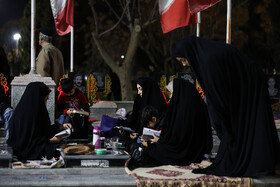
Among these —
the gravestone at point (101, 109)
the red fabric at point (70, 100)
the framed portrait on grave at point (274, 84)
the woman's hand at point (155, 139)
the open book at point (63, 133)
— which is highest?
the framed portrait on grave at point (274, 84)

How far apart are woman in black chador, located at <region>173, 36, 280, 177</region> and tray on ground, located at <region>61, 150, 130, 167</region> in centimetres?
91

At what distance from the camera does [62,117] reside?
6.57 meters

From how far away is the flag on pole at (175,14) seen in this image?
373 inches

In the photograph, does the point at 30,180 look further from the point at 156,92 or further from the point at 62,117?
the point at 156,92

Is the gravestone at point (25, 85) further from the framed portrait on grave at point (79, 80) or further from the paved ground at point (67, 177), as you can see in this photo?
the framed portrait on grave at point (79, 80)

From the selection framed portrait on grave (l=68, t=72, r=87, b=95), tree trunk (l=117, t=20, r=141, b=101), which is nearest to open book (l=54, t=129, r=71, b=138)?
framed portrait on grave (l=68, t=72, r=87, b=95)

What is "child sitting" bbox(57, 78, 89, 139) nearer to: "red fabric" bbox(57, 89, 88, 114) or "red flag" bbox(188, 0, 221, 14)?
"red fabric" bbox(57, 89, 88, 114)

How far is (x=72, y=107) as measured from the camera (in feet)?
22.9

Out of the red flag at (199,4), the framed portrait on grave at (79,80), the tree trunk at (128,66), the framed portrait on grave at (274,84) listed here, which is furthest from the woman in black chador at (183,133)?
the tree trunk at (128,66)

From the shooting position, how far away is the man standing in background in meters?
7.32

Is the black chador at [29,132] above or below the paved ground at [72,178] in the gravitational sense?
above

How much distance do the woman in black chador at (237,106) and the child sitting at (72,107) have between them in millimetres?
2441

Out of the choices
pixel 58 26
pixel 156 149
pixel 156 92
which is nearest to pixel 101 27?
pixel 58 26

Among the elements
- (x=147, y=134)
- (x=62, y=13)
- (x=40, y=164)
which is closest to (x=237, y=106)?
(x=147, y=134)
